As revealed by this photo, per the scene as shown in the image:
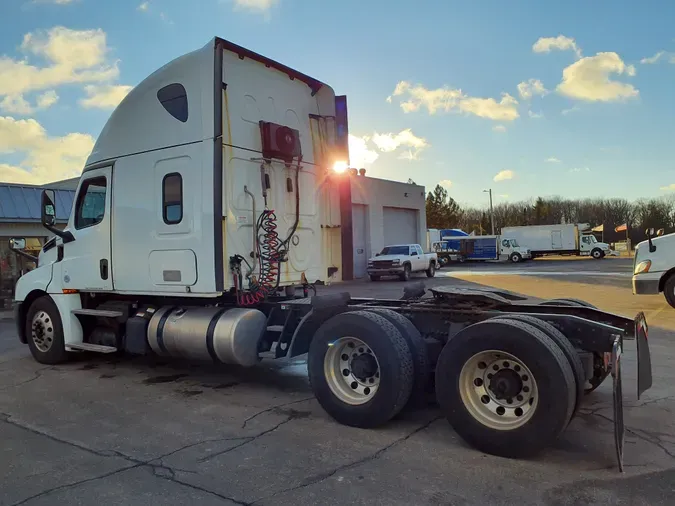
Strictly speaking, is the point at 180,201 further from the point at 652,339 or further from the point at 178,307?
the point at 652,339

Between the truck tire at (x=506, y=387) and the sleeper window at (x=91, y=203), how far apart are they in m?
5.42

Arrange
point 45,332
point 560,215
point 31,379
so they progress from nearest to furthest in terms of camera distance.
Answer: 1. point 31,379
2. point 45,332
3. point 560,215

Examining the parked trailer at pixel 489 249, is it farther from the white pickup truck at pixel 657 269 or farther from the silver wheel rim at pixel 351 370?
the silver wheel rim at pixel 351 370

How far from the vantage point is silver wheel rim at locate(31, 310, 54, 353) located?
8.02 meters

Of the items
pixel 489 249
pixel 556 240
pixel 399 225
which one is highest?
pixel 399 225

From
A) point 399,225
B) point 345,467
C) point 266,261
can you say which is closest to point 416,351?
point 345,467

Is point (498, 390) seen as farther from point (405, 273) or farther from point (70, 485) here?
point (405, 273)

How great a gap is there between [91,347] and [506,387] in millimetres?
5670

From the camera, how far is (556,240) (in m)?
50.1

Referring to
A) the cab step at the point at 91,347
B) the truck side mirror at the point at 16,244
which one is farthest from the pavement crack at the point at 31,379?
the truck side mirror at the point at 16,244

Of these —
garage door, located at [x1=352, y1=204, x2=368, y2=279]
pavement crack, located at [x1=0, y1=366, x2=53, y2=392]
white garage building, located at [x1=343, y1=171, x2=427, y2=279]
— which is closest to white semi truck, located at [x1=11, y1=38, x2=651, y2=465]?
pavement crack, located at [x1=0, y1=366, x2=53, y2=392]

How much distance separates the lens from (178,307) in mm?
7074

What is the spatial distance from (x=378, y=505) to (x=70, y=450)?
2802 mm

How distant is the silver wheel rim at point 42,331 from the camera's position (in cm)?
802
